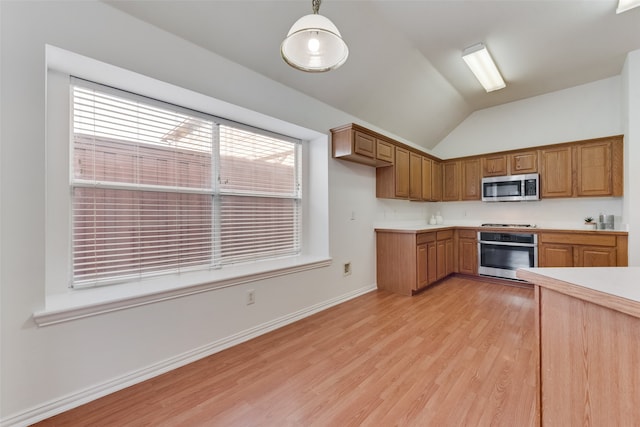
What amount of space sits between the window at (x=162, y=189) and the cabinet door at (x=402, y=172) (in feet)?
6.01

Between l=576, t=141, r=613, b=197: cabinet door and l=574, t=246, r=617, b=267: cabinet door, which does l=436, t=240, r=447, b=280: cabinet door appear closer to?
l=574, t=246, r=617, b=267: cabinet door

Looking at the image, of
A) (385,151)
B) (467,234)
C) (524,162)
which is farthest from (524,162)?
(385,151)

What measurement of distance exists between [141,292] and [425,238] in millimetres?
3439

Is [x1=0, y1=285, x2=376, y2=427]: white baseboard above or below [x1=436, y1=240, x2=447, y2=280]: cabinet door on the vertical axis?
below

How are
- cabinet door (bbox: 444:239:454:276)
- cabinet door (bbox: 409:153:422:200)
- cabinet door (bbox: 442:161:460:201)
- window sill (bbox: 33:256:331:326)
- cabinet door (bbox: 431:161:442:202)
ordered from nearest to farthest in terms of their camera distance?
window sill (bbox: 33:256:331:326) < cabinet door (bbox: 409:153:422:200) < cabinet door (bbox: 444:239:454:276) < cabinet door (bbox: 431:161:442:202) < cabinet door (bbox: 442:161:460:201)

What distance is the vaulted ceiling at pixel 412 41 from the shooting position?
2.10 metres

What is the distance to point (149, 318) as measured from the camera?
1889 mm

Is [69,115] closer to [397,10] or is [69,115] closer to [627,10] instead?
[397,10]

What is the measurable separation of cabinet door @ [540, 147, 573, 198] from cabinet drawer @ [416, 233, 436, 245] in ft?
6.11

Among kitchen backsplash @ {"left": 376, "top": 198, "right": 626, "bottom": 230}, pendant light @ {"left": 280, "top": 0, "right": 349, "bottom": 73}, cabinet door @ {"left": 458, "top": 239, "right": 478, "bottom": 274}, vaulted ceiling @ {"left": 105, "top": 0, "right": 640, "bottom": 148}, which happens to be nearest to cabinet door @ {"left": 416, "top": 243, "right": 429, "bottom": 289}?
kitchen backsplash @ {"left": 376, "top": 198, "right": 626, "bottom": 230}

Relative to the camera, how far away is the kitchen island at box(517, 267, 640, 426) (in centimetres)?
88

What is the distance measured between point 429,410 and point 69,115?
3064 mm

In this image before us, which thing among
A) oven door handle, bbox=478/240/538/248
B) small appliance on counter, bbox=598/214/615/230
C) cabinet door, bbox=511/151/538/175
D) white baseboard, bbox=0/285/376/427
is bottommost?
white baseboard, bbox=0/285/376/427

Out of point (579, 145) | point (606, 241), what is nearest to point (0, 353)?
point (606, 241)
